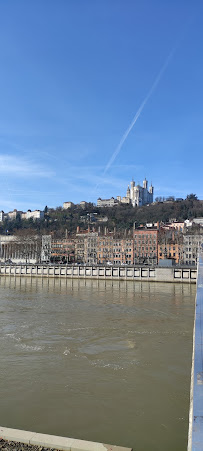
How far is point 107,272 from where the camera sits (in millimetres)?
66062

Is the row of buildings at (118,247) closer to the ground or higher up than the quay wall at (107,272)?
higher up

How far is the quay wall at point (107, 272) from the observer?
192ft

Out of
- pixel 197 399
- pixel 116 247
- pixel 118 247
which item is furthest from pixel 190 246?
pixel 197 399

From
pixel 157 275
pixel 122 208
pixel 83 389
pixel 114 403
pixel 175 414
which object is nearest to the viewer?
pixel 175 414

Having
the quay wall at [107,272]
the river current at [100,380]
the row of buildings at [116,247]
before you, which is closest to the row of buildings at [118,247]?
the row of buildings at [116,247]

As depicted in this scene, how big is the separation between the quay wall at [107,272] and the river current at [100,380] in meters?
37.7

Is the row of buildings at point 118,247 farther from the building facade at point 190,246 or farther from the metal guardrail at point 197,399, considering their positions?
the metal guardrail at point 197,399

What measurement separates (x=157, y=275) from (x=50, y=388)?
50.6 m

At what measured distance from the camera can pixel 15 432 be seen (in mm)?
6512

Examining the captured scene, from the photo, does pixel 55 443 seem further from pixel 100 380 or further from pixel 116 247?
pixel 116 247

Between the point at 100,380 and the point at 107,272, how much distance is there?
181 ft

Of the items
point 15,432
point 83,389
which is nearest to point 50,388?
point 83,389

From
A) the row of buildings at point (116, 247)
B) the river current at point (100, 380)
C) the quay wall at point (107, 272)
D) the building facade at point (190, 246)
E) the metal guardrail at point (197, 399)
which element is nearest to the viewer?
the metal guardrail at point (197, 399)

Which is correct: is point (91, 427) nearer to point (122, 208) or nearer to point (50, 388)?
point (50, 388)
